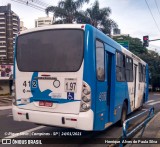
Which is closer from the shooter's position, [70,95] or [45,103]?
[70,95]

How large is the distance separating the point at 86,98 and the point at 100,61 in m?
1.24

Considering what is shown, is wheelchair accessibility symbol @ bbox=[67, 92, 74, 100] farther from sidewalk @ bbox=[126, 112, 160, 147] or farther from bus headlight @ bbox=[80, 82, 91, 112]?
sidewalk @ bbox=[126, 112, 160, 147]

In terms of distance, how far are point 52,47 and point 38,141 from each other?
8.91 feet

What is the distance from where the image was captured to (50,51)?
7773mm

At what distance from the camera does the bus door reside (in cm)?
749

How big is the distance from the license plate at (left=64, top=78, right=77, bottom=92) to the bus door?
634mm

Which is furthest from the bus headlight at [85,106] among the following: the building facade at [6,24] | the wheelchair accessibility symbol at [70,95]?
the building facade at [6,24]

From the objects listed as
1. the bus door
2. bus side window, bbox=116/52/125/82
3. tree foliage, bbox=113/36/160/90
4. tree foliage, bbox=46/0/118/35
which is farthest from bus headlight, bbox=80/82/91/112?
tree foliage, bbox=113/36/160/90

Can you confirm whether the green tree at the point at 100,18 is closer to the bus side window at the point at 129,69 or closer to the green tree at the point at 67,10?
the green tree at the point at 67,10

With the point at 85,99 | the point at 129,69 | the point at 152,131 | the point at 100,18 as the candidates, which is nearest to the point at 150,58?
the point at 100,18

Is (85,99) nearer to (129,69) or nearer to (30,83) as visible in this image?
(30,83)

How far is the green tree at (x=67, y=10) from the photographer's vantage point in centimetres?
3241

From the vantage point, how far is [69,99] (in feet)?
23.6

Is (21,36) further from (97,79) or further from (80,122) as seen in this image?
(80,122)
